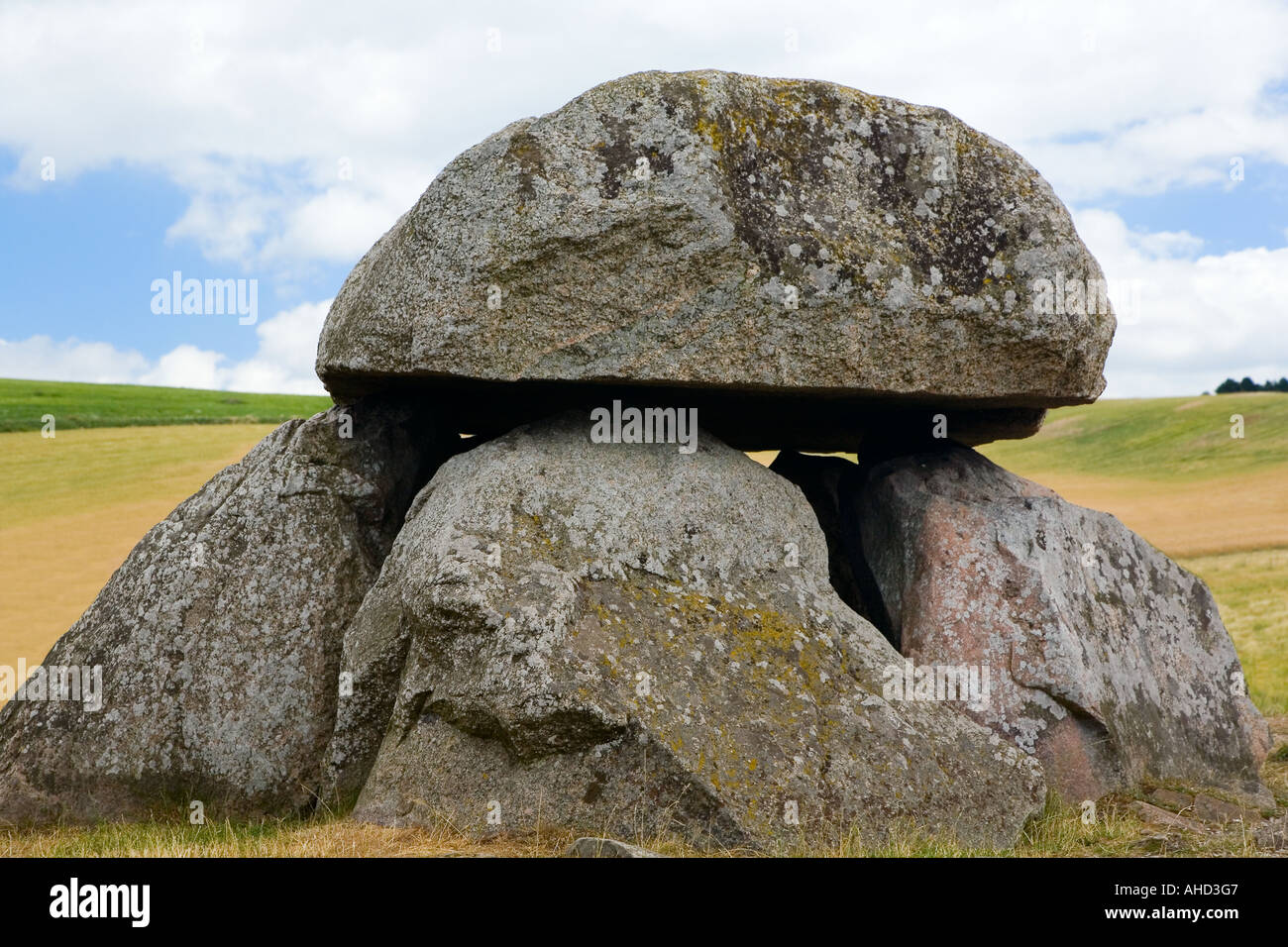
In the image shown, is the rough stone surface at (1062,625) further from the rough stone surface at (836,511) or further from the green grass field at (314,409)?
the green grass field at (314,409)

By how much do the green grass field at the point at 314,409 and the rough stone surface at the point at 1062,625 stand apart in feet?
1.93

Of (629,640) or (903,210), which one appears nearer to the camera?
(629,640)

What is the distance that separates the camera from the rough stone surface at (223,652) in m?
8.20

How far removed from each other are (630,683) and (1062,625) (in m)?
3.56

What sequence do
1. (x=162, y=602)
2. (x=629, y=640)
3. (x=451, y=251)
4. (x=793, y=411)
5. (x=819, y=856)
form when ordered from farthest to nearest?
(x=793, y=411) < (x=162, y=602) < (x=451, y=251) < (x=629, y=640) < (x=819, y=856)

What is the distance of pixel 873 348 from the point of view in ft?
27.4

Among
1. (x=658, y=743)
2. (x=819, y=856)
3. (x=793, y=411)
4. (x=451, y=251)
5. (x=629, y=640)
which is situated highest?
(x=451, y=251)

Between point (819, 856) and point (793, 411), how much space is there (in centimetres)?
436

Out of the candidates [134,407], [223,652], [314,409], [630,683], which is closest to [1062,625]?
[630,683]

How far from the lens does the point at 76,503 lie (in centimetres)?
3772

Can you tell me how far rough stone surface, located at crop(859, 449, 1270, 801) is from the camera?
8.35 m

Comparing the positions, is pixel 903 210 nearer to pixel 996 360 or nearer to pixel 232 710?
pixel 996 360

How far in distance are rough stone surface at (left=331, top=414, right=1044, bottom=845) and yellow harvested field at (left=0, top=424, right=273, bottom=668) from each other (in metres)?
17.1

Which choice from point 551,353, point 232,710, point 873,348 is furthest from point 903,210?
point 232,710
